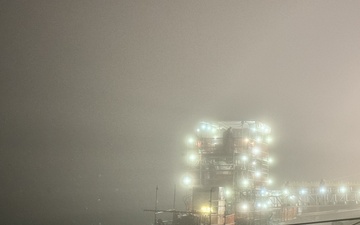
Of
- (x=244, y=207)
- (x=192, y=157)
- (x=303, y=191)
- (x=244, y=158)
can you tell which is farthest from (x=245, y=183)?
(x=303, y=191)

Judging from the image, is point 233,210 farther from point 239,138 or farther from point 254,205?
point 239,138

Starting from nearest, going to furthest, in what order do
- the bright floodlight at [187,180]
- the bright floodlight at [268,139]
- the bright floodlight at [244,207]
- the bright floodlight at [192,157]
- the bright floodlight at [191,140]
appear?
the bright floodlight at [244,207] < the bright floodlight at [187,180] < the bright floodlight at [192,157] < the bright floodlight at [191,140] < the bright floodlight at [268,139]

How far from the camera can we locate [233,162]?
52.7 m

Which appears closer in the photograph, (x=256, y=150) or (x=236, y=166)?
(x=236, y=166)

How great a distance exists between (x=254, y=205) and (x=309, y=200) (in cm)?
4244

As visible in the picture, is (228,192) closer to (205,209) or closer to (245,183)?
(245,183)

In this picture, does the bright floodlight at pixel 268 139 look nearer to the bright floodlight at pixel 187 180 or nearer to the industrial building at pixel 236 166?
the industrial building at pixel 236 166

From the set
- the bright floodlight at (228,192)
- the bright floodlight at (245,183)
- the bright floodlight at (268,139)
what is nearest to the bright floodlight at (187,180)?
the bright floodlight at (228,192)

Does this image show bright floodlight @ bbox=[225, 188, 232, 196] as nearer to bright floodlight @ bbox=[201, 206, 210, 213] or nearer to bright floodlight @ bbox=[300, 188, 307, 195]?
bright floodlight @ bbox=[201, 206, 210, 213]

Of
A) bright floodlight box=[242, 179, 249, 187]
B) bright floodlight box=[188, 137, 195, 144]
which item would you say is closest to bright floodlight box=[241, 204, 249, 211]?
bright floodlight box=[242, 179, 249, 187]

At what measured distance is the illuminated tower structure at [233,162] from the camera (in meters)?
51.3

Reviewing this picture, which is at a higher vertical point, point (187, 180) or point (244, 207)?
point (187, 180)

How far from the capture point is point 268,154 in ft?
194

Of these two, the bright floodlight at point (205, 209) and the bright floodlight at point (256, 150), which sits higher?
the bright floodlight at point (256, 150)
